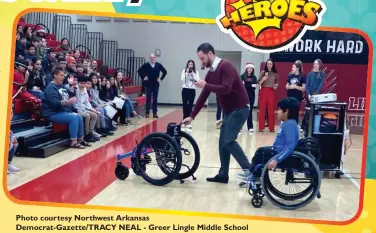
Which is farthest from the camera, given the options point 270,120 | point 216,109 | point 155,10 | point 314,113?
point 314,113

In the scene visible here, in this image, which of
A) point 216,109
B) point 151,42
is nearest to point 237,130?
point 216,109

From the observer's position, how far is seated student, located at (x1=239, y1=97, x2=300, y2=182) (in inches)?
115

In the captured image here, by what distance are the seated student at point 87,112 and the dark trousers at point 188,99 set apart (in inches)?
47.8

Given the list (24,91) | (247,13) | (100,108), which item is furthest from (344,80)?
(100,108)

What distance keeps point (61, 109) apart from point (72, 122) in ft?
0.52

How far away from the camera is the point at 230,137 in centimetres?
327

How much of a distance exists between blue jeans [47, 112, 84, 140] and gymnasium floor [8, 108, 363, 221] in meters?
0.37

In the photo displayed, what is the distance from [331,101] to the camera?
282 centimetres

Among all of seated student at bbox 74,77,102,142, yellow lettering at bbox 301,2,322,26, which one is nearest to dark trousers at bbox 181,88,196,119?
yellow lettering at bbox 301,2,322,26

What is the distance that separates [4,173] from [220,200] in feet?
4.05

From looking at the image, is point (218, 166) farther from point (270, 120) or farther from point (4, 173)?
point (4, 173)

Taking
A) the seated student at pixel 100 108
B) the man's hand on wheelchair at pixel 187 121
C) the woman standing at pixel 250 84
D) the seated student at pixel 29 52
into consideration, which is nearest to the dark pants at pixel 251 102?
the woman standing at pixel 250 84

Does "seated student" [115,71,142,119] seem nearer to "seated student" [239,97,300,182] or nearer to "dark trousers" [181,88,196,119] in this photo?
"dark trousers" [181,88,196,119]

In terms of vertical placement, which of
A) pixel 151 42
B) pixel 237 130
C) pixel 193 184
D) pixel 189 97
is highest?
pixel 151 42
